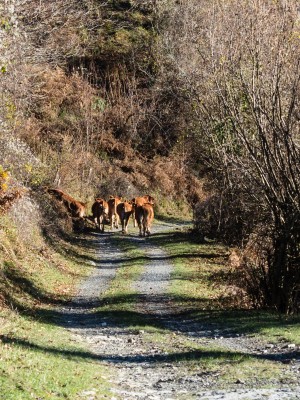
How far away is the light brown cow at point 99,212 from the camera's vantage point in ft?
124

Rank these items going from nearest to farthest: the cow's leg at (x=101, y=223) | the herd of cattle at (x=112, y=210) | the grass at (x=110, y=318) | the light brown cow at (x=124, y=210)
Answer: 1. the grass at (x=110, y=318)
2. the herd of cattle at (x=112, y=210)
3. the light brown cow at (x=124, y=210)
4. the cow's leg at (x=101, y=223)

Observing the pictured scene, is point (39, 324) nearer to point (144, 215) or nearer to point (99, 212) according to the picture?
point (144, 215)

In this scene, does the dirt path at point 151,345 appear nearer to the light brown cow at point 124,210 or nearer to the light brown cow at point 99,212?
the light brown cow at point 99,212

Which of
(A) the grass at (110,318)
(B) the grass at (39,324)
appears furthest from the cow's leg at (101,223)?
(B) the grass at (39,324)

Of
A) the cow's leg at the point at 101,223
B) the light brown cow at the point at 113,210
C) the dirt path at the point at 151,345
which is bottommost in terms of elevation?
the dirt path at the point at 151,345

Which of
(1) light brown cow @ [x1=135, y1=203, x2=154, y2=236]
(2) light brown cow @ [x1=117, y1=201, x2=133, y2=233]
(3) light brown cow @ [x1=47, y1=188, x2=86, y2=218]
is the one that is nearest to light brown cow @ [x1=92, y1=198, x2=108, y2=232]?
(3) light brown cow @ [x1=47, y1=188, x2=86, y2=218]

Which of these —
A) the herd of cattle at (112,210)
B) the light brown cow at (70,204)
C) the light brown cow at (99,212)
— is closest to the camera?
the herd of cattle at (112,210)

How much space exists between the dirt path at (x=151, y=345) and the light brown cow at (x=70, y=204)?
1222 cm

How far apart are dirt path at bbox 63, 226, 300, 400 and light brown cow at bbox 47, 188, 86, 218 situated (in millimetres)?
12216

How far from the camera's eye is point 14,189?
817 inches

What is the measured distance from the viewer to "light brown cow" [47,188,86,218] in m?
37.2

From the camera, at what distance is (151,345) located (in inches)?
550

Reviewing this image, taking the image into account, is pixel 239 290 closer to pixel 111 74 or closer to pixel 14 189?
pixel 14 189

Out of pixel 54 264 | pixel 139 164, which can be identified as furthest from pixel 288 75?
pixel 139 164
